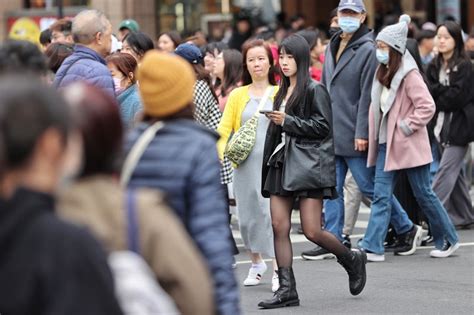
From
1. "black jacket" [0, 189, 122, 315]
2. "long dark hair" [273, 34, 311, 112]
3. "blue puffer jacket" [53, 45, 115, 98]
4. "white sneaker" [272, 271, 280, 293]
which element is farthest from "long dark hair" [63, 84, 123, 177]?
"white sneaker" [272, 271, 280, 293]

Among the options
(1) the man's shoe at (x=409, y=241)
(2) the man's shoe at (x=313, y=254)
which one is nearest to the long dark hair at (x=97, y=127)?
(2) the man's shoe at (x=313, y=254)

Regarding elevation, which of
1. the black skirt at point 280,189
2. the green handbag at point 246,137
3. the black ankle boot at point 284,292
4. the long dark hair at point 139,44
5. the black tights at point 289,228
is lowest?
the black ankle boot at point 284,292

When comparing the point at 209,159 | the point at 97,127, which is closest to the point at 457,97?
the point at 209,159

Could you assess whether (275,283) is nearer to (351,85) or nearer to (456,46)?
(351,85)

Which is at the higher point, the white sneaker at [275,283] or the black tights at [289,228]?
the black tights at [289,228]

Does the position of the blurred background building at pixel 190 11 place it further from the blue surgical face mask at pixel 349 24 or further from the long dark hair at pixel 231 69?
the blue surgical face mask at pixel 349 24

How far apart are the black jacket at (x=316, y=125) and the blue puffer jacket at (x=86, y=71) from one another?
4.12 feet

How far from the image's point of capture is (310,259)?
10789 millimetres

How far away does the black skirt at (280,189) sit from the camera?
28.6 ft

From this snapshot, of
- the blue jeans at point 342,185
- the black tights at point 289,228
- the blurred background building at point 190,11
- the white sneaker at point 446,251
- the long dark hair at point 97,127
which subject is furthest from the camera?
the blurred background building at point 190,11

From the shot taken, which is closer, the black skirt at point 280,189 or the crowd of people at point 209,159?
the crowd of people at point 209,159

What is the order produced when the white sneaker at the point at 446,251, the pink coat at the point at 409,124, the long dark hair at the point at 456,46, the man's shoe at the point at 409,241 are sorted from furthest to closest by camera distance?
1. the long dark hair at the point at 456,46
2. the man's shoe at the point at 409,241
3. the white sneaker at the point at 446,251
4. the pink coat at the point at 409,124

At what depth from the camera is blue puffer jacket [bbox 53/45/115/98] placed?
8336mm

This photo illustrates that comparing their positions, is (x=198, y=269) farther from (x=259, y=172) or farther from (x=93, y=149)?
(x=259, y=172)
